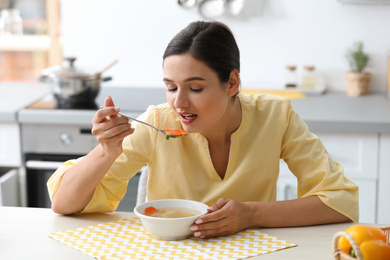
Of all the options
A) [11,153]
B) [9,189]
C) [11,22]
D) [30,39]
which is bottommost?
[9,189]

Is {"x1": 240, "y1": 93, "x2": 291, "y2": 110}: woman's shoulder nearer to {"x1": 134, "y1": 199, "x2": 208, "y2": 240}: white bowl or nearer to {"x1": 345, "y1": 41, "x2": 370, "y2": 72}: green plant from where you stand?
{"x1": 134, "y1": 199, "x2": 208, "y2": 240}: white bowl

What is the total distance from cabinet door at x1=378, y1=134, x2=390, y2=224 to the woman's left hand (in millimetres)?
1164

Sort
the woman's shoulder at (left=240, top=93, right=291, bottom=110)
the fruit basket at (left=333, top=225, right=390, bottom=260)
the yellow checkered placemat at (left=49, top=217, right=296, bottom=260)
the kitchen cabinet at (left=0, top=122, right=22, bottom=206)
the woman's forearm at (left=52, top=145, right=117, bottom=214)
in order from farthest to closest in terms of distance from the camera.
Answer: the kitchen cabinet at (left=0, top=122, right=22, bottom=206)
the woman's shoulder at (left=240, top=93, right=291, bottom=110)
the woman's forearm at (left=52, top=145, right=117, bottom=214)
the yellow checkered placemat at (left=49, top=217, right=296, bottom=260)
the fruit basket at (left=333, top=225, right=390, bottom=260)

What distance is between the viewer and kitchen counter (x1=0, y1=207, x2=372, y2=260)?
1.32 meters

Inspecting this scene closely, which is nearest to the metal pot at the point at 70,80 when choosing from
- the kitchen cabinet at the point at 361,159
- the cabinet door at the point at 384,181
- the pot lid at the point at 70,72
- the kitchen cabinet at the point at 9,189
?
the pot lid at the point at 70,72

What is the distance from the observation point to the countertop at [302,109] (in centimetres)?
246

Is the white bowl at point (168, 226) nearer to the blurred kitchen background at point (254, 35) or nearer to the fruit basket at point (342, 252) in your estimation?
the fruit basket at point (342, 252)

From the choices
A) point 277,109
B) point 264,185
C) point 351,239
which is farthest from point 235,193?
point 351,239

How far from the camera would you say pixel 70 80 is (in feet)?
8.96

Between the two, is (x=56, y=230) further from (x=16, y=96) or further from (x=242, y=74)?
(x=242, y=74)

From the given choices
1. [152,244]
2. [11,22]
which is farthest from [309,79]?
[11,22]

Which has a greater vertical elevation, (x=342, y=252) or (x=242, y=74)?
(x=242, y=74)

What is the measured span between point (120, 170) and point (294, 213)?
481 millimetres

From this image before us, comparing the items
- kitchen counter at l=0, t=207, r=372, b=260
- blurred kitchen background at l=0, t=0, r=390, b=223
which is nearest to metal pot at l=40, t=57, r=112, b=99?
blurred kitchen background at l=0, t=0, r=390, b=223
